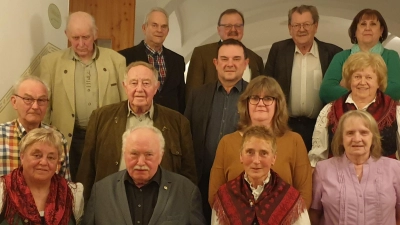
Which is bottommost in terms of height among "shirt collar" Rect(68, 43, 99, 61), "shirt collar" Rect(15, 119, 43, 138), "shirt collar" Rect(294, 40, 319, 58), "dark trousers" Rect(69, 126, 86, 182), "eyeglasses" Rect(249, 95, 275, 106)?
"dark trousers" Rect(69, 126, 86, 182)

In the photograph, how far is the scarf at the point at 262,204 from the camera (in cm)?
294

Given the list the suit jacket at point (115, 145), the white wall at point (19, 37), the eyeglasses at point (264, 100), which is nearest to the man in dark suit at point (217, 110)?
the suit jacket at point (115, 145)

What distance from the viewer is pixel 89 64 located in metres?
4.09

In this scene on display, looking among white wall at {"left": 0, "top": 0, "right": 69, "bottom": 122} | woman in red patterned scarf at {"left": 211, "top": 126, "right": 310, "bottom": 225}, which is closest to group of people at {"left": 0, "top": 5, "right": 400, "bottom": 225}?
woman in red patterned scarf at {"left": 211, "top": 126, "right": 310, "bottom": 225}

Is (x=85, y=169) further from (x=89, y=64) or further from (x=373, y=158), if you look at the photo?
(x=373, y=158)

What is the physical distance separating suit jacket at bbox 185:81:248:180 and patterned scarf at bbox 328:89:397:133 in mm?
618

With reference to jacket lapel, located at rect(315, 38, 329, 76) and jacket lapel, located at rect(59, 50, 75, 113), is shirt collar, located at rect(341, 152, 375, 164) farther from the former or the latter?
jacket lapel, located at rect(59, 50, 75, 113)

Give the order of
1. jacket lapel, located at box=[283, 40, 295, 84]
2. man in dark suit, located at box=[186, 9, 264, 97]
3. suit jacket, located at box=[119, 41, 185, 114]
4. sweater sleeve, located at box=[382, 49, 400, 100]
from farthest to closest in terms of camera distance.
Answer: suit jacket, located at box=[119, 41, 185, 114]
man in dark suit, located at box=[186, 9, 264, 97]
jacket lapel, located at box=[283, 40, 295, 84]
sweater sleeve, located at box=[382, 49, 400, 100]

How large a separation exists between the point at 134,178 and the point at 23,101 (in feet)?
3.10

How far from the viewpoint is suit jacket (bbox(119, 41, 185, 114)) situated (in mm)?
4503

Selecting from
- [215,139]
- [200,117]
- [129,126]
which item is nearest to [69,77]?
[129,126]

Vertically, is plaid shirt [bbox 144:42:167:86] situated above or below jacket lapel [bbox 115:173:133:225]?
above

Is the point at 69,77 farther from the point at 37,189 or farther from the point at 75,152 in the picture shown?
the point at 37,189

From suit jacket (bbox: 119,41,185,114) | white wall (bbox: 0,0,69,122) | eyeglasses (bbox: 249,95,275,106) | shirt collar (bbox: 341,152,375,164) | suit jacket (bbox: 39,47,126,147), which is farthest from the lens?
suit jacket (bbox: 119,41,185,114)
